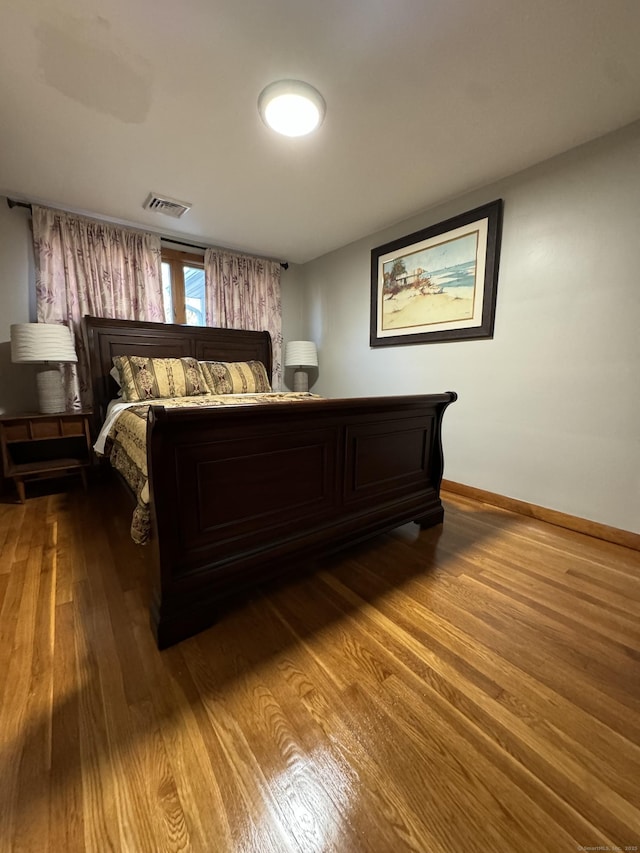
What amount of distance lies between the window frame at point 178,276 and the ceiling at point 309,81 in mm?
788

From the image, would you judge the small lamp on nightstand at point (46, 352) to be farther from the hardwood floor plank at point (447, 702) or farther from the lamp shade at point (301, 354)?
the hardwood floor plank at point (447, 702)

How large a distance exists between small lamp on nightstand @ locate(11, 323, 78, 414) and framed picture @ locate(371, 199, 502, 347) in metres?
2.70

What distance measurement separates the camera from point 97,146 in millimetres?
2025

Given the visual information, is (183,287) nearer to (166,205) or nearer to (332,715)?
(166,205)

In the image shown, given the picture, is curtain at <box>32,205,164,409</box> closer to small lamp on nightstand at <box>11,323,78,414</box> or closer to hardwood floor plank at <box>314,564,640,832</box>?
small lamp on nightstand at <box>11,323,78,414</box>

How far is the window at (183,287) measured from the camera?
135 inches

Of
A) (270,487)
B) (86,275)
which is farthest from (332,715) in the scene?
(86,275)

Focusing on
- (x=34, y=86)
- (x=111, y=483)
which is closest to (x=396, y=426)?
(x=34, y=86)

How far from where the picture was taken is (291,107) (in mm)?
1676

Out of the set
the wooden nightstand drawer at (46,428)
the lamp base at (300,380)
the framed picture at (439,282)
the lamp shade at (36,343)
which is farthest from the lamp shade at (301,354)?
the wooden nightstand drawer at (46,428)

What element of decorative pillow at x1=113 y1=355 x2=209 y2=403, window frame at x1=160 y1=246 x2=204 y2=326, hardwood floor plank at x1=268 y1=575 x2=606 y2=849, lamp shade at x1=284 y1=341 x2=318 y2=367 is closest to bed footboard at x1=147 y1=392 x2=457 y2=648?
hardwood floor plank at x1=268 y1=575 x2=606 y2=849

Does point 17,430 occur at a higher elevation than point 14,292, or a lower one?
lower

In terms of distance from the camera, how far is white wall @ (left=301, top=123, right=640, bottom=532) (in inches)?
77.0

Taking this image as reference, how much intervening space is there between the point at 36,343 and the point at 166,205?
4.85 ft
